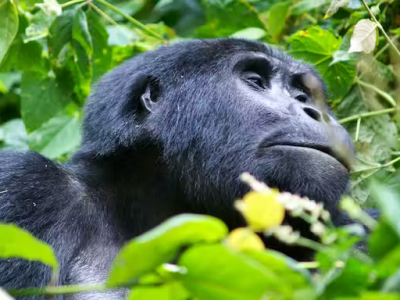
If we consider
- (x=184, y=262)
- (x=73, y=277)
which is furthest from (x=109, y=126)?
(x=184, y=262)

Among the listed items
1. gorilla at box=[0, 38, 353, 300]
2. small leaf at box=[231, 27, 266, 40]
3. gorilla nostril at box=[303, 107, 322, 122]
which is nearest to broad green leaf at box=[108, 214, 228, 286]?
gorilla at box=[0, 38, 353, 300]

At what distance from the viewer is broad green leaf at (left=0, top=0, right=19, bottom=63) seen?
8.73 feet

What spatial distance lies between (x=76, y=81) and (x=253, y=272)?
110 inches

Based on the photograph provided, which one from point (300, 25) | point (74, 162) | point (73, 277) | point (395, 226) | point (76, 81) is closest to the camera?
point (395, 226)

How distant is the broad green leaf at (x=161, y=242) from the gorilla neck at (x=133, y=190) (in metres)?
1.67

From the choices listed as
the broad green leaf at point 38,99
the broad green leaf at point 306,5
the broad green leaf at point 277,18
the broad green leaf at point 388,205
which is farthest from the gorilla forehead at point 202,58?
the broad green leaf at point 388,205

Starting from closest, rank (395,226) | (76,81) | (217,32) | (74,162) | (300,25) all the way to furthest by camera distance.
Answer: (395,226) → (74,162) → (76,81) → (217,32) → (300,25)

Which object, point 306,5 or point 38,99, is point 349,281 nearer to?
point 38,99

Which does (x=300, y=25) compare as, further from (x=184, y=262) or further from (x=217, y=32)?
(x=184, y=262)

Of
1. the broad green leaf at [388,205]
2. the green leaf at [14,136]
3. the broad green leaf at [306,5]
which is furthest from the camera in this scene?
the green leaf at [14,136]

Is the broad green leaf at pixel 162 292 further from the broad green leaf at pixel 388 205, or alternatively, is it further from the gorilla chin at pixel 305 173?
the gorilla chin at pixel 305 173

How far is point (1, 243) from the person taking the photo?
975mm

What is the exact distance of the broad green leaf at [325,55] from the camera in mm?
3227

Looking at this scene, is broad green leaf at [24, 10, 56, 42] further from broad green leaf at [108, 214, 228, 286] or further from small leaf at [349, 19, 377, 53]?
broad green leaf at [108, 214, 228, 286]
